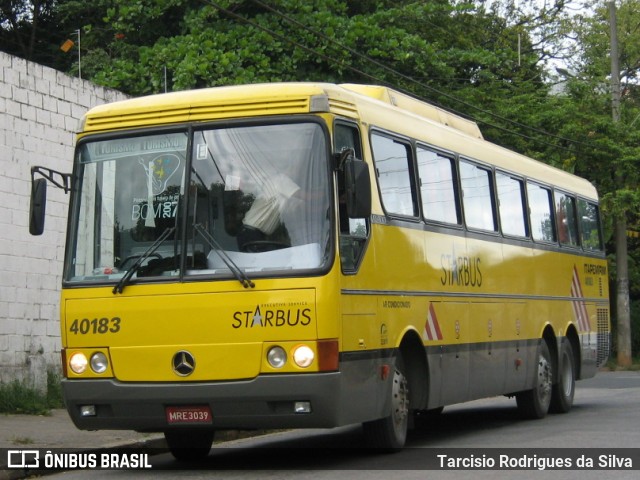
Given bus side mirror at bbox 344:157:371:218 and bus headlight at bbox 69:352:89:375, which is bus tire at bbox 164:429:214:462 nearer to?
bus headlight at bbox 69:352:89:375

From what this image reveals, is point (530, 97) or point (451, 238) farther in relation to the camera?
point (530, 97)

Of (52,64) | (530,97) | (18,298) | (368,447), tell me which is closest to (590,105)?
(530,97)

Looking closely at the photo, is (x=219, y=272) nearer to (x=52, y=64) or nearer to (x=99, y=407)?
(x=99, y=407)

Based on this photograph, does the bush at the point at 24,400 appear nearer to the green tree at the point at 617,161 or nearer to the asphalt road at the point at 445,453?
the asphalt road at the point at 445,453

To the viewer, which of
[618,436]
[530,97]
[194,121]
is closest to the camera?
[194,121]

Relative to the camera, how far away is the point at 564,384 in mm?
17188

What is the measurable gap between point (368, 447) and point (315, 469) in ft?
3.30

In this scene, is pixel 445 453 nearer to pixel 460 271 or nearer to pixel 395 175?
pixel 460 271

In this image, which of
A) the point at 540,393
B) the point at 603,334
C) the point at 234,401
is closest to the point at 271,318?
the point at 234,401

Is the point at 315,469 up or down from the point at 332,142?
down

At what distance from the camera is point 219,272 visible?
10.1m

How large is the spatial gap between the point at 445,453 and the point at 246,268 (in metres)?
2.93

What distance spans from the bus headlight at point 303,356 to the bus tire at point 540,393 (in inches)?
269

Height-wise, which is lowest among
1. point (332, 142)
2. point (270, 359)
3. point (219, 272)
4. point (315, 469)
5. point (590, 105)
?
point (315, 469)
